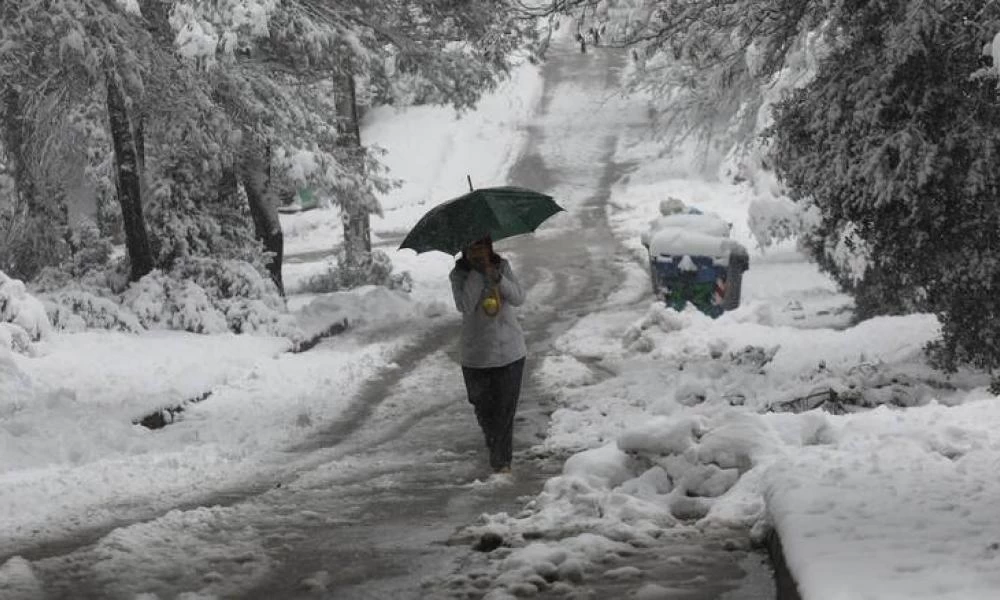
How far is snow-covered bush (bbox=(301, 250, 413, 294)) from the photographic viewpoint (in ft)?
74.1

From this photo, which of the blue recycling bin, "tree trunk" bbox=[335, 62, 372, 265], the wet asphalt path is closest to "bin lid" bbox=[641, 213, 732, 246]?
the blue recycling bin

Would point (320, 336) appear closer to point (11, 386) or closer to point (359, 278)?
point (359, 278)

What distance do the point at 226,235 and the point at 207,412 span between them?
6480 millimetres

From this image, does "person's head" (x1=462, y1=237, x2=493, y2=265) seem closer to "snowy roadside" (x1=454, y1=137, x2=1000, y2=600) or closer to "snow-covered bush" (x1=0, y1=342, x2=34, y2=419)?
"snowy roadside" (x1=454, y1=137, x2=1000, y2=600)

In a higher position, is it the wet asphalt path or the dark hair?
the dark hair

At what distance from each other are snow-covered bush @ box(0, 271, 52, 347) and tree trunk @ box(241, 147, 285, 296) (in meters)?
4.78

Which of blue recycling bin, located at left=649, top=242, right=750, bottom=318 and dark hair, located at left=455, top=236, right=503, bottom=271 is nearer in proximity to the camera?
dark hair, located at left=455, top=236, right=503, bottom=271

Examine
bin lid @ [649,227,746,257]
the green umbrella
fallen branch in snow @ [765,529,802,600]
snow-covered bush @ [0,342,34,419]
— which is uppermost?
the green umbrella

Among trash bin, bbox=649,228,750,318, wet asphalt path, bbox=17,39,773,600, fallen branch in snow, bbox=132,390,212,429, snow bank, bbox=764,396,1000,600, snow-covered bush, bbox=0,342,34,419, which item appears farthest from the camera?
trash bin, bbox=649,228,750,318

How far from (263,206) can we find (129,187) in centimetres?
348

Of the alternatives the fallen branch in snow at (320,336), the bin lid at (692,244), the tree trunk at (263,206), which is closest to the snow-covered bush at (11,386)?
the fallen branch in snow at (320,336)

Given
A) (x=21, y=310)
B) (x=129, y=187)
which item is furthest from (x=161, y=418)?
(x=129, y=187)

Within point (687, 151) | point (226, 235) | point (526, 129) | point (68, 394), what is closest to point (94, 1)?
point (68, 394)

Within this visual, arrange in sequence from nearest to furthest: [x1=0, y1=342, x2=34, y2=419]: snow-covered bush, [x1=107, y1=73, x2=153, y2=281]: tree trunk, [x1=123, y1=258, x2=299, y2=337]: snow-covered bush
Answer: [x1=0, y1=342, x2=34, y2=419]: snow-covered bush < [x1=107, y1=73, x2=153, y2=281]: tree trunk < [x1=123, y1=258, x2=299, y2=337]: snow-covered bush
